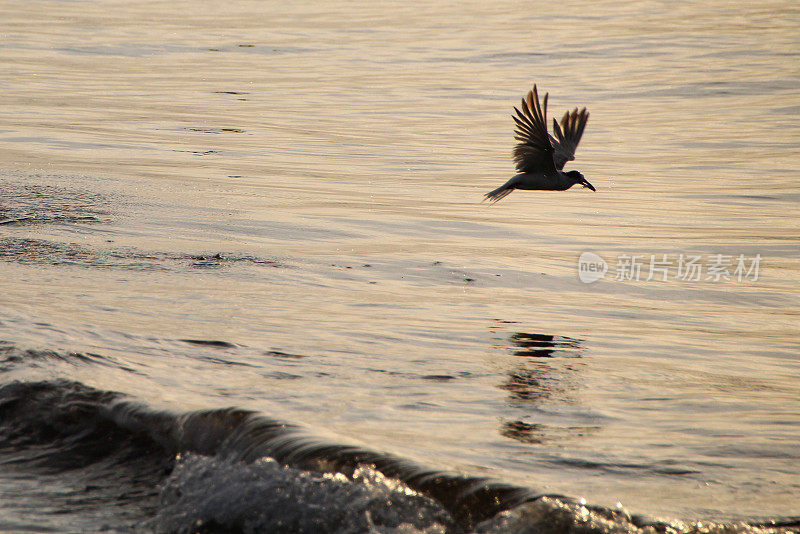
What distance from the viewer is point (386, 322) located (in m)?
7.59

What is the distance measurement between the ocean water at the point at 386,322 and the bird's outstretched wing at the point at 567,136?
97 cm

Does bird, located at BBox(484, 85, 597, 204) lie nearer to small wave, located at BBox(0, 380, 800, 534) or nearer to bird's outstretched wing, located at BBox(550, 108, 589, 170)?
bird's outstretched wing, located at BBox(550, 108, 589, 170)

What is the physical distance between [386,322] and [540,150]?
2502 millimetres

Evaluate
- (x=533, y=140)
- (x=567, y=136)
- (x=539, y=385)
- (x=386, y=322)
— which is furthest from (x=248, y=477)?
(x=567, y=136)

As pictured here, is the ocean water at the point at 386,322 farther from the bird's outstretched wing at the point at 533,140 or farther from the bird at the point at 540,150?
the bird's outstretched wing at the point at 533,140

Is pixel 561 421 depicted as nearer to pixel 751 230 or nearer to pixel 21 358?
pixel 21 358

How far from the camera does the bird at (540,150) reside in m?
8.85

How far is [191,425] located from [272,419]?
40cm

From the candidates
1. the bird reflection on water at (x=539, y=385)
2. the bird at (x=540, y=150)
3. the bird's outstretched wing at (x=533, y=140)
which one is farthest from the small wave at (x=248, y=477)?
the bird's outstretched wing at (x=533, y=140)

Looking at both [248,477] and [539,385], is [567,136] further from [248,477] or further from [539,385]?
[248,477]

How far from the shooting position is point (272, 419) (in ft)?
17.4

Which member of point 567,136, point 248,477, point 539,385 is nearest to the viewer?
point 248,477

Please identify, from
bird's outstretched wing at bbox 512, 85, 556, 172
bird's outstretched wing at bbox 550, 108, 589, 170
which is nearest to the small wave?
bird's outstretched wing at bbox 512, 85, 556, 172

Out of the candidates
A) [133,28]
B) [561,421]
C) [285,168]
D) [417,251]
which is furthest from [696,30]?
[561,421]
